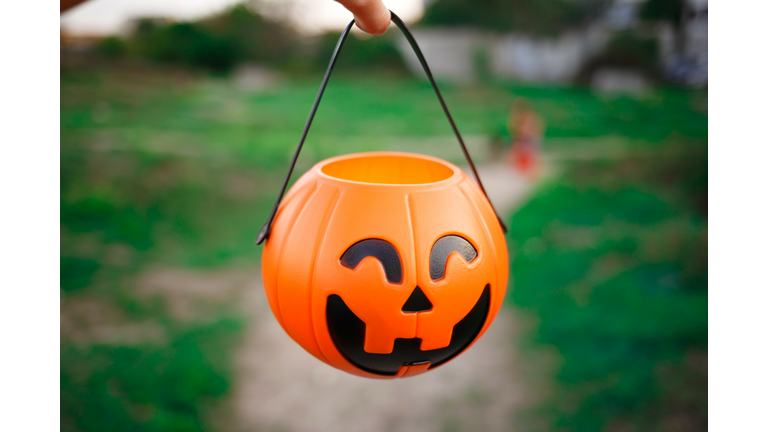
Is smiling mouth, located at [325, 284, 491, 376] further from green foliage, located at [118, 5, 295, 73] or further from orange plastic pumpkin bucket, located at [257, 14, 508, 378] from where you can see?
green foliage, located at [118, 5, 295, 73]

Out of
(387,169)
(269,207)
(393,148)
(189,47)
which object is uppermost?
(189,47)

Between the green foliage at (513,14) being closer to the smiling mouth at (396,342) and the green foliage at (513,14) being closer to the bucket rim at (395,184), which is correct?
the bucket rim at (395,184)

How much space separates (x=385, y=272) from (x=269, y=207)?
6.81 meters

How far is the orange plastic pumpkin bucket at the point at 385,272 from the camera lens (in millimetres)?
1348

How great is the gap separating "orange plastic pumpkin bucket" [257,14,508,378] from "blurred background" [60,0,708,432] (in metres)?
2.63

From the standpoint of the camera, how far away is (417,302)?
4.44 feet

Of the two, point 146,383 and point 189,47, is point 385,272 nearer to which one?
point 146,383

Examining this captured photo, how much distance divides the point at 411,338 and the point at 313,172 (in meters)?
0.59

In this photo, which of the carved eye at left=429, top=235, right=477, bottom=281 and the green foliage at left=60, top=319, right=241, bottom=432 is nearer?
the carved eye at left=429, top=235, right=477, bottom=281

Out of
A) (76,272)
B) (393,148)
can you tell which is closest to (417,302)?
(76,272)

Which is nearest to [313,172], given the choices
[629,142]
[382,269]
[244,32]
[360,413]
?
[382,269]

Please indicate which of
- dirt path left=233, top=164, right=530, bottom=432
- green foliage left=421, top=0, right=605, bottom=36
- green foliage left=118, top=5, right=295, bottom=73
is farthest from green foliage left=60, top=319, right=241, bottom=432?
green foliage left=421, top=0, right=605, bottom=36

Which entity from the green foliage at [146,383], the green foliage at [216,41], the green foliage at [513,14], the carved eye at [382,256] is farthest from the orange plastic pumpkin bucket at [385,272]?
the green foliage at [513,14]

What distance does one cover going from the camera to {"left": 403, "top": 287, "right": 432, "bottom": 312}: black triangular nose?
1.35m
